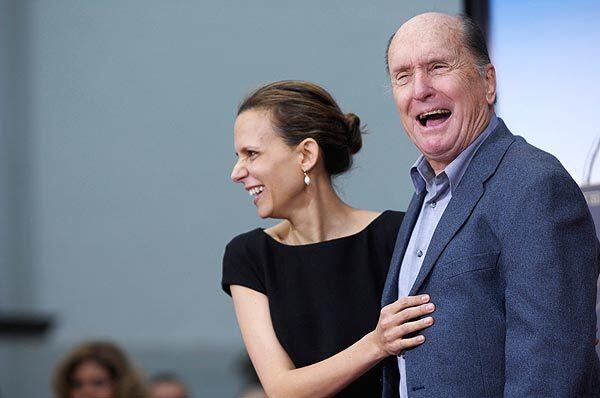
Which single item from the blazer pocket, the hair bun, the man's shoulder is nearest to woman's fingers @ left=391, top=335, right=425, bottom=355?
the blazer pocket

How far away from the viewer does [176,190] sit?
6.96 m

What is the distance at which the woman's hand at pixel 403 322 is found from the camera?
2.01 metres

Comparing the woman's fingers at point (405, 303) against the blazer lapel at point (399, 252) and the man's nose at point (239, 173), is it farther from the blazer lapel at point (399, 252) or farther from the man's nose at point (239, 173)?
the man's nose at point (239, 173)

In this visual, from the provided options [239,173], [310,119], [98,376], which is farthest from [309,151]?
[98,376]

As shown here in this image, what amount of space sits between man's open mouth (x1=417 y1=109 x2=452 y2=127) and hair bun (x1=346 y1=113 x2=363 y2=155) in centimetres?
54

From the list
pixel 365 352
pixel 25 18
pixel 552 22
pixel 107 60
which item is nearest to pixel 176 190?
pixel 107 60

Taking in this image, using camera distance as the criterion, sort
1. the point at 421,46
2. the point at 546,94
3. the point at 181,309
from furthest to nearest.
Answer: the point at 181,309
the point at 546,94
the point at 421,46

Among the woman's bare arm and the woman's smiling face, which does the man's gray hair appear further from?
the woman's smiling face

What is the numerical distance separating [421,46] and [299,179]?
580mm

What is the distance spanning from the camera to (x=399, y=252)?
87.7 inches

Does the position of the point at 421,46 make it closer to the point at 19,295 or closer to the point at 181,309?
the point at 181,309

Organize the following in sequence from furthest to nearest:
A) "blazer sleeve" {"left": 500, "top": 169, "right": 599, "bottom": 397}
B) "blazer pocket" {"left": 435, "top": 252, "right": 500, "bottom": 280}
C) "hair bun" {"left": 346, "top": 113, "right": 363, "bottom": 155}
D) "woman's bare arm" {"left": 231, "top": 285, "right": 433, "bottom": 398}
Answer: "hair bun" {"left": 346, "top": 113, "right": 363, "bottom": 155} → "woman's bare arm" {"left": 231, "top": 285, "right": 433, "bottom": 398} → "blazer pocket" {"left": 435, "top": 252, "right": 500, "bottom": 280} → "blazer sleeve" {"left": 500, "top": 169, "right": 599, "bottom": 397}

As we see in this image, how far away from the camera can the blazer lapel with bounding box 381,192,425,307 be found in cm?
219

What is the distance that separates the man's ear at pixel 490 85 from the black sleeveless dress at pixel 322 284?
548 mm
